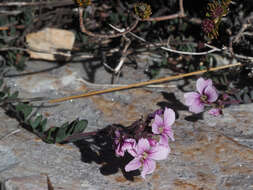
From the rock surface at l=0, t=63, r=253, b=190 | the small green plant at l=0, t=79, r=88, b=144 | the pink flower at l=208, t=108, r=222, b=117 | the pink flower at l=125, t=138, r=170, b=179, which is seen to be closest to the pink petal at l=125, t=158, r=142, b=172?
the pink flower at l=125, t=138, r=170, b=179

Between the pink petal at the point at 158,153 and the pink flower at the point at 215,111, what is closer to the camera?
the pink petal at the point at 158,153

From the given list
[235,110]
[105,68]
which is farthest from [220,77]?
[105,68]

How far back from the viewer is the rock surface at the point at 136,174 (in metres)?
1.92

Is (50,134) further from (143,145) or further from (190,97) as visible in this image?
(190,97)

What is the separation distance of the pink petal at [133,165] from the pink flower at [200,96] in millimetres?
625

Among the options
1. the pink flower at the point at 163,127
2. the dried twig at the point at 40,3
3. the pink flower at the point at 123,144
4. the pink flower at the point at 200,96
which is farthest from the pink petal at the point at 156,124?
the dried twig at the point at 40,3

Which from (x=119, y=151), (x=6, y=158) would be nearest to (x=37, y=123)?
(x=6, y=158)

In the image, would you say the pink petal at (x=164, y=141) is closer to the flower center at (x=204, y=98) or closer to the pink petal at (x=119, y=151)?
the pink petal at (x=119, y=151)

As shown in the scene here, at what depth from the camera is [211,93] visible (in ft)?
7.77

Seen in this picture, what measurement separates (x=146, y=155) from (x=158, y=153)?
6 cm

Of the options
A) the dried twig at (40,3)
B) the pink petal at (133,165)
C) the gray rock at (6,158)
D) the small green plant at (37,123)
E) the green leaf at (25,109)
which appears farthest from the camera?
the dried twig at (40,3)

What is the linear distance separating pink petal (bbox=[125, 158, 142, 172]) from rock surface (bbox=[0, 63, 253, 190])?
0.36ft

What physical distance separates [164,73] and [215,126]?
0.73m

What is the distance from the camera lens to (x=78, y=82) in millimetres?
2822
